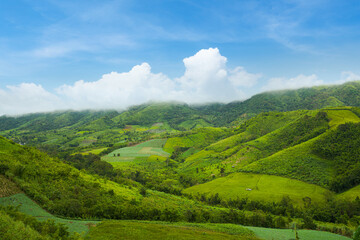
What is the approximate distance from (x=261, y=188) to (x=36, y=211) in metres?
136

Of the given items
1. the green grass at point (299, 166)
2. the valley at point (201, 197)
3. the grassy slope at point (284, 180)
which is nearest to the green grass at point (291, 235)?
the valley at point (201, 197)

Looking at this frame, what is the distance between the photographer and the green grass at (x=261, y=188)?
4906 inches

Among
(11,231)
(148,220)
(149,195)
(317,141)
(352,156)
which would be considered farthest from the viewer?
(317,141)

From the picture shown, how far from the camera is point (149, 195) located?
10306 centimetres

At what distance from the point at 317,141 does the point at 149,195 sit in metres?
153

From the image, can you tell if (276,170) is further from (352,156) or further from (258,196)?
(352,156)

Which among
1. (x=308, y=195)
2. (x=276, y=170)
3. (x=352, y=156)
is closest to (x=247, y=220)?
(x=308, y=195)

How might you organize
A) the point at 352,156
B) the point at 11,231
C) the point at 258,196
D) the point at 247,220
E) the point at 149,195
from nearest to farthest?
the point at 11,231 < the point at 247,220 < the point at 149,195 < the point at 258,196 < the point at 352,156

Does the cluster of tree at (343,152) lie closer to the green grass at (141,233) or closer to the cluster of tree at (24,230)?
the green grass at (141,233)

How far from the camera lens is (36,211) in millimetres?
46375

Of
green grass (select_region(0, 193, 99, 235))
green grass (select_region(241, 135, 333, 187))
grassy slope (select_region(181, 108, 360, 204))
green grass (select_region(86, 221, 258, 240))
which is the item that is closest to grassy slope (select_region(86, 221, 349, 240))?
green grass (select_region(86, 221, 258, 240))

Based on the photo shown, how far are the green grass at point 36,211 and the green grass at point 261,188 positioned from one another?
353 ft

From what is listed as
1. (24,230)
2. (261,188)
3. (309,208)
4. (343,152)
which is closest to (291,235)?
(309,208)

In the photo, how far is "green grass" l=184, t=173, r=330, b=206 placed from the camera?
409 feet
